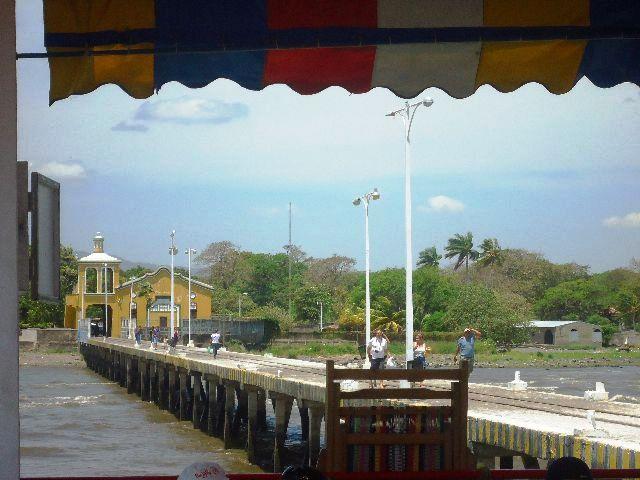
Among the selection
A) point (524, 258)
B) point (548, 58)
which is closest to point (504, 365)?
point (524, 258)

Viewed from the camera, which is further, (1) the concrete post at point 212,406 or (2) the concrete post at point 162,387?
(2) the concrete post at point 162,387

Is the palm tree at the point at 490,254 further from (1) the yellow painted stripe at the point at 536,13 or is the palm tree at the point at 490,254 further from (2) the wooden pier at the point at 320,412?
(1) the yellow painted stripe at the point at 536,13

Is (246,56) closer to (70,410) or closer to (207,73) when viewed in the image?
(207,73)

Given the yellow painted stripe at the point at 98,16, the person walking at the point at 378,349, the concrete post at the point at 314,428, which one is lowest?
the concrete post at the point at 314,428

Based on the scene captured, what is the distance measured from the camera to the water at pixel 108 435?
94.0ft

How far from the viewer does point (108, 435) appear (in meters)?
35.9

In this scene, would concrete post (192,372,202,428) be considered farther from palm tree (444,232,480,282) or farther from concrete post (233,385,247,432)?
palm tree (444,232,480,282)

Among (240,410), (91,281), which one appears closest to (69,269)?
(91,281)

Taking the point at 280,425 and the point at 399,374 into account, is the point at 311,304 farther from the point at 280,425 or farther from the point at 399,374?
the point at 399,374

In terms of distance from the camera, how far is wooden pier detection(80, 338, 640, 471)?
11.8 m

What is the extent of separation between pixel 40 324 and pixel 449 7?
9942 centimetres

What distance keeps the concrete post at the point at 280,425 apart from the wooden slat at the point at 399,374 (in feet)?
66.8

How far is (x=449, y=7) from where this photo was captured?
4941 mm

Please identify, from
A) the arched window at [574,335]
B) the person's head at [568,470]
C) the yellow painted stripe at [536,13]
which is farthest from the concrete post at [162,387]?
the arched window at [574,335]
